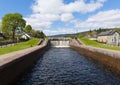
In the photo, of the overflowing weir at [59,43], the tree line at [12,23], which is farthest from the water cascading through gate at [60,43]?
the tree line at [12,23]

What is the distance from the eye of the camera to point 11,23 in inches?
4592

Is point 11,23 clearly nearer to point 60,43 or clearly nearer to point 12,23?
point 12,23

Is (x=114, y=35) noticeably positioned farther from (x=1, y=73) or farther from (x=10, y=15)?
(x=1, y=73)

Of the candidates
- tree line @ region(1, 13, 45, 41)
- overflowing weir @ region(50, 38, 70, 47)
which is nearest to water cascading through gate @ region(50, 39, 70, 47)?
overflowing weir @ region(50, 38, 70, 47)

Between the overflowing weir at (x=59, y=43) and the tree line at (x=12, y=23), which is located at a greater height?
the tree line at (x=12, y=23)

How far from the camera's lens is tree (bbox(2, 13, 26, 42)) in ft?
379

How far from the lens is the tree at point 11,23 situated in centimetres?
11550

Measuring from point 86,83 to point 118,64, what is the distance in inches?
380

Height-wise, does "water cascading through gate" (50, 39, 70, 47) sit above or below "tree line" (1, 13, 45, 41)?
below

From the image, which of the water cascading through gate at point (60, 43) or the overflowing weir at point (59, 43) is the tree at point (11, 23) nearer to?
the overflowing weir at point (59, 43)

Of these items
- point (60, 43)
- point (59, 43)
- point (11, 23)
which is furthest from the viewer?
point (11, 23)

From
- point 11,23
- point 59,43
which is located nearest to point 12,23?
point 11,23

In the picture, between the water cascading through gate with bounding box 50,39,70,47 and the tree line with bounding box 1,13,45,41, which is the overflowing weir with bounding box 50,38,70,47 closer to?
the water cascading through gate with bounding box 50,39,70,47

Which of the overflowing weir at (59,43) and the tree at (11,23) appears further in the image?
the tree at (11,23)
